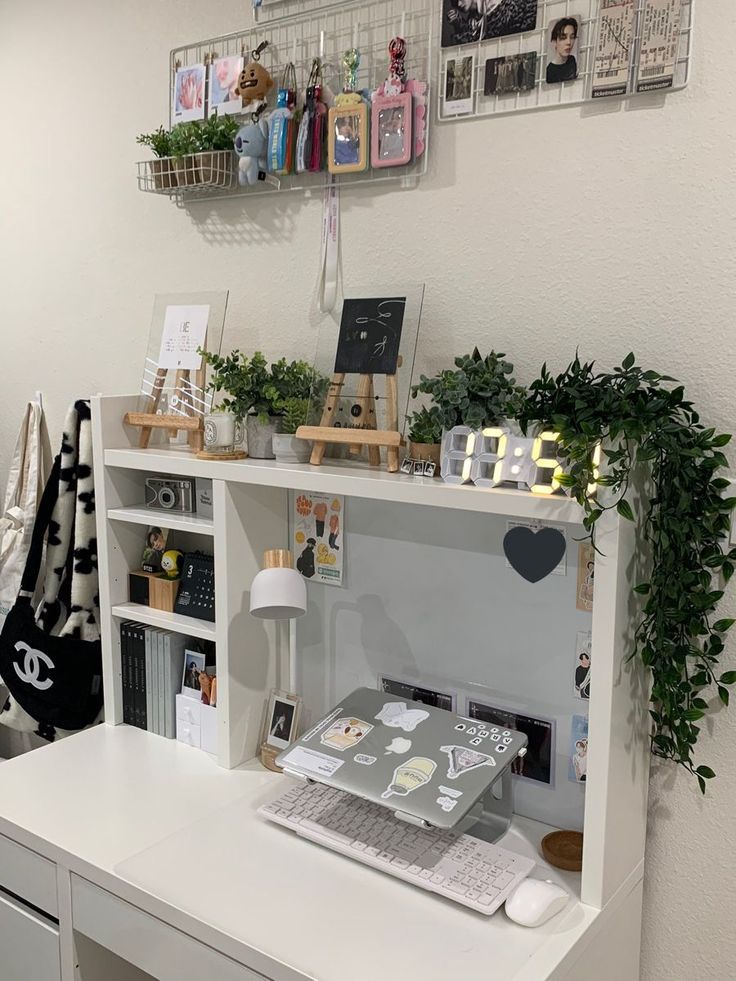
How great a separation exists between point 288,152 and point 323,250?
20 cm

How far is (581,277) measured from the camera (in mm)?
1439

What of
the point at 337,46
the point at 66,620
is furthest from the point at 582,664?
the point at 66,620

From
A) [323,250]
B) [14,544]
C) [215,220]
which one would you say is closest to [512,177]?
[323,250]

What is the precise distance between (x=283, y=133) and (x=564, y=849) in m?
1.41

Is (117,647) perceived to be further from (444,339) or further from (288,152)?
(288,152)

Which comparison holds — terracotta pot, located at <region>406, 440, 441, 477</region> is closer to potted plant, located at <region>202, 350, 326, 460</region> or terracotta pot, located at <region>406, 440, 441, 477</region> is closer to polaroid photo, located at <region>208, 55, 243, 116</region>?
potted plant, located at <region>202, 350, 326, 460</region>

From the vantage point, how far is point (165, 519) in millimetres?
1780

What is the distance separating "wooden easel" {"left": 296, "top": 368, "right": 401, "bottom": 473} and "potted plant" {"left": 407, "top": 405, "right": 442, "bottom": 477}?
32 millimetres

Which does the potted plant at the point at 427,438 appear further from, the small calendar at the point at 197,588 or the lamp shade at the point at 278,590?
the small calendar at the point at 197,588

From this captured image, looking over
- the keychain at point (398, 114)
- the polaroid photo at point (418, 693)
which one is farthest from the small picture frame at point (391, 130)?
the polaroid photo at point (418, 693)

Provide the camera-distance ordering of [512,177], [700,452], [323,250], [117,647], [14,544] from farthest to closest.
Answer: [14,544] < [117,647] < [323,250] < [512,177] < [700,452]

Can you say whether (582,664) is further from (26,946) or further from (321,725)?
(26,946)

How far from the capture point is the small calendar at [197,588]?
1799 millimetres

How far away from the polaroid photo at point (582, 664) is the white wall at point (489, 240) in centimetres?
19
